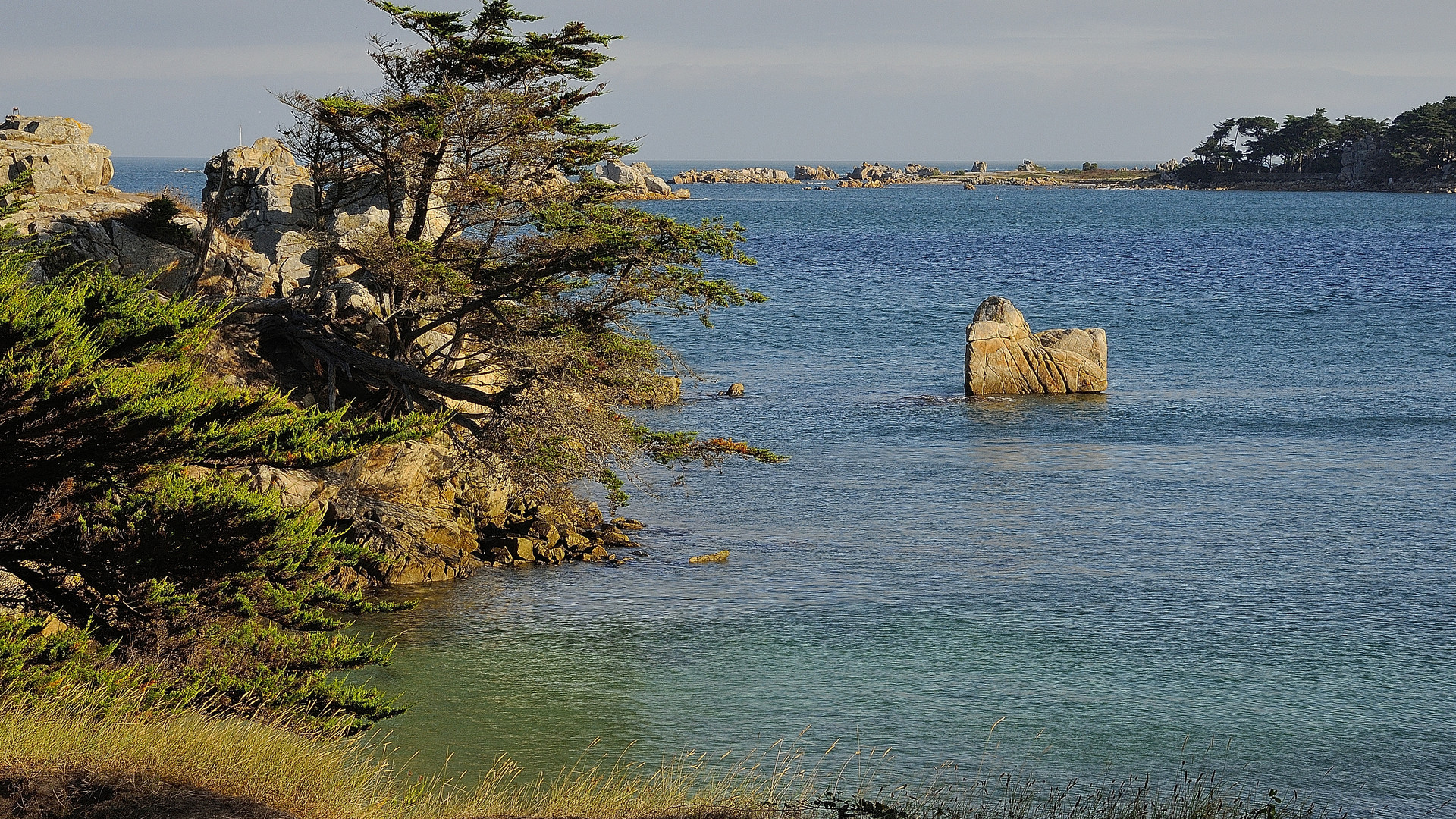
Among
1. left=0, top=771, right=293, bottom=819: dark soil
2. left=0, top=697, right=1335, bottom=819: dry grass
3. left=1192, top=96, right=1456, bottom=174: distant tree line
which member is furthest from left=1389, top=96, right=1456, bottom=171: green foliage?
left=0, top=771, right=293, bottom=819: dark soil

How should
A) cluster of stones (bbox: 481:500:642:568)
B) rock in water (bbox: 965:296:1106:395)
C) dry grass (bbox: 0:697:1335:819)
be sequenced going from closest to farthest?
dry grass (bbox: 0:697:1335:819)
cluster of stones (bbox: 481:500:642:568)
rock in water (bbox: 965:296:1106:395)

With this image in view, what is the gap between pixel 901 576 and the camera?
2312 cm

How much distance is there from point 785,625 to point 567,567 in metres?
5.28

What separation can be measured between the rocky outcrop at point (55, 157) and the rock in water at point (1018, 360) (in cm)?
2628

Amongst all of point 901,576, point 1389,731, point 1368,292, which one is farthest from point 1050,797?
point 1368,292

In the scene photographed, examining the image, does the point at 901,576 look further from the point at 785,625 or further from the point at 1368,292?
the point at 1368,292

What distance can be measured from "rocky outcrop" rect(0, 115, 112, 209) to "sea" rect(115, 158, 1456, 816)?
675 inches

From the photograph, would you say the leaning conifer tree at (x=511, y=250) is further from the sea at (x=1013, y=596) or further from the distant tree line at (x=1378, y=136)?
the distant tree line at (x=1378, y=136)

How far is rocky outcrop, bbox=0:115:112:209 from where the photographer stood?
3123 centimetres

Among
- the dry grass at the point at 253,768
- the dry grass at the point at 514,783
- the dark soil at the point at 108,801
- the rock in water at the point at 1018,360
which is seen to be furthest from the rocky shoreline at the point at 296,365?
the rock in water at the point at 1018,360

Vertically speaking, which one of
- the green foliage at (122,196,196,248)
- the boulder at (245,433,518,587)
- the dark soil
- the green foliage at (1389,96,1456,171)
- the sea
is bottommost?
the sea

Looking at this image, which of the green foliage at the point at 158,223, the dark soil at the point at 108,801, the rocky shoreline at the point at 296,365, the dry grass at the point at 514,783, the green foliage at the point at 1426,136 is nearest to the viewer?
the dark soil at the point at 108,801

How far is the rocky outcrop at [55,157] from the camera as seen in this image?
31234 mm

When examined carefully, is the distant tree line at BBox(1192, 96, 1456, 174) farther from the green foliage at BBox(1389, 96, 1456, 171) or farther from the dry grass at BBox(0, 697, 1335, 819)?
the dry grass at BBox(0, 697, 1335, 819)
